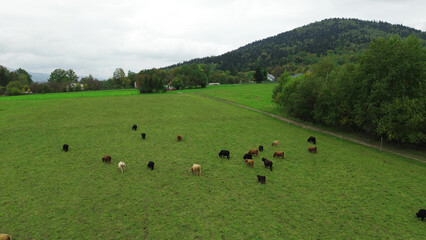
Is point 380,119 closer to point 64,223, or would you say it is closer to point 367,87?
point 367,87

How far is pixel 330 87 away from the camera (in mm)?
37906

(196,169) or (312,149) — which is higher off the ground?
(312,149)

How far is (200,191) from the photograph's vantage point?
16125 millimetres

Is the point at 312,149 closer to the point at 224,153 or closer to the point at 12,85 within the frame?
the point at 224,153

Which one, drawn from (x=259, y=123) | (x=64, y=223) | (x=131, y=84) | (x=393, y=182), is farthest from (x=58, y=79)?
(x=393, y=182)

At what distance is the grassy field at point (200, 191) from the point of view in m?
12.3

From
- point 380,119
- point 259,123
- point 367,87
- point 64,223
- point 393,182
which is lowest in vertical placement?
point 64,223

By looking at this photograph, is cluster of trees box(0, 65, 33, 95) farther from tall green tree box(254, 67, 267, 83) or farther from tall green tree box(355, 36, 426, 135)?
tall green tree box(254, 67, 267, 83)

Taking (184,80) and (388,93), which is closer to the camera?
(388,93)

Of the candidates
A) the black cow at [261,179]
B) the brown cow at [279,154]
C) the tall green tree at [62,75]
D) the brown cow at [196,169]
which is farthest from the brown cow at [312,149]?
the tall green tree at [62,75]

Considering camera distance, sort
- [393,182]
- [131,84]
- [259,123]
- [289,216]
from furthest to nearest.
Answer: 1. [131,84]
2. [259,123]
3. [393,182]
4. [289,216]

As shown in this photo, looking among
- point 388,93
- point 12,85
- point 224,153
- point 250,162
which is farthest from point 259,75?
point 12,85

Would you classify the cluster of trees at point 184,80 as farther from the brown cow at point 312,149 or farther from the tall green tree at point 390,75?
the brown cow at point 312,149

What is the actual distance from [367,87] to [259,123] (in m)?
17.7
